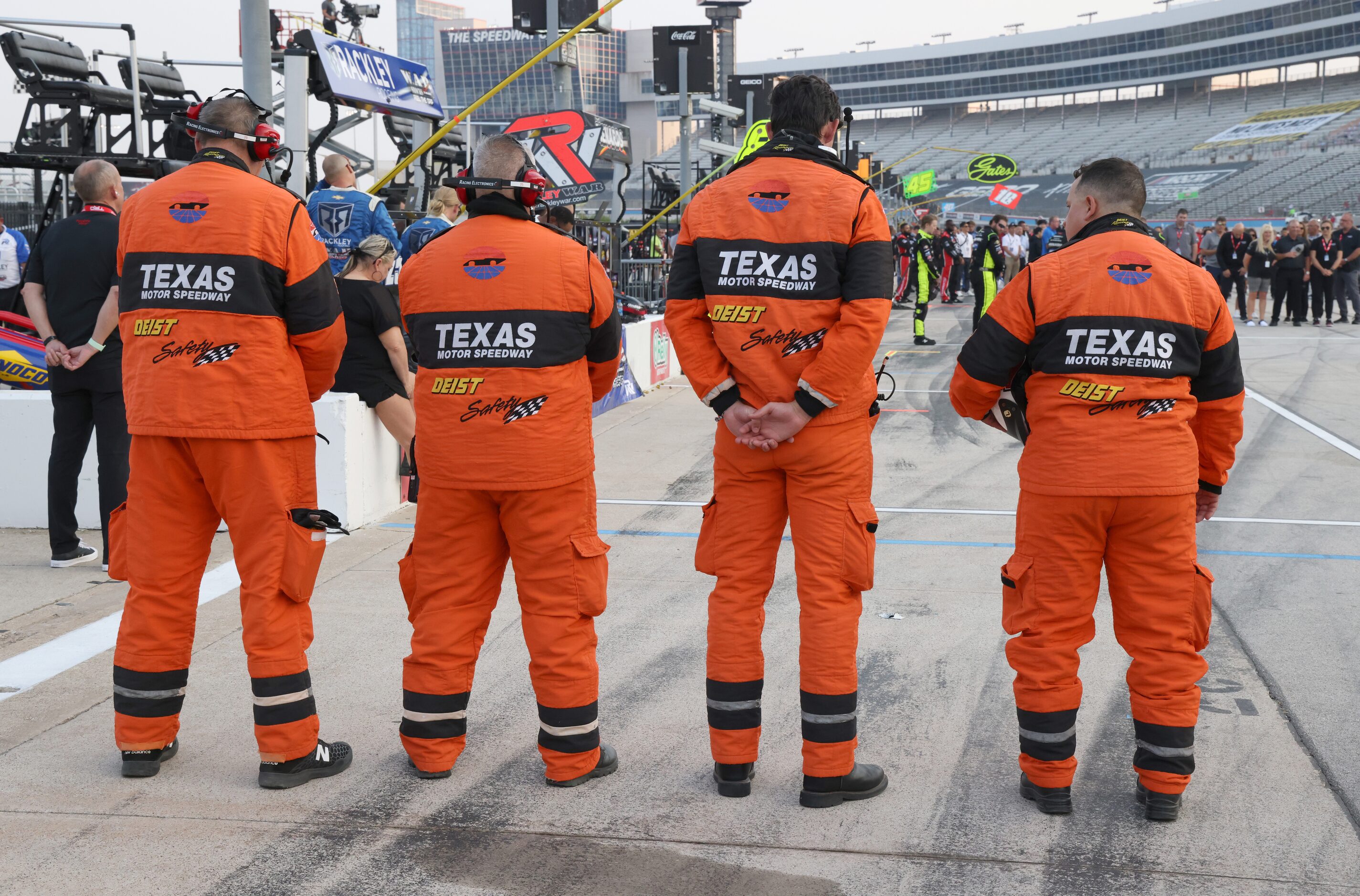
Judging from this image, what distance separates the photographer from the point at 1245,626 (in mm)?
4949

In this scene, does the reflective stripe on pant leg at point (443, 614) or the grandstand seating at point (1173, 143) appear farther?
the grandstand seating at point (1173, 143)

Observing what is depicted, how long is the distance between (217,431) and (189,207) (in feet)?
2.18

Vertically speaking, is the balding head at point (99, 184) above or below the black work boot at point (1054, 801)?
above

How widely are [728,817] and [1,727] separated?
2444 millimetres

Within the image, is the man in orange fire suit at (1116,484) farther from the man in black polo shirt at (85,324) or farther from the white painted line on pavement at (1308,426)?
the white painted line on pavement at (1308,426)

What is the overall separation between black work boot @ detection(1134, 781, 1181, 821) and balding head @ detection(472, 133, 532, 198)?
250cm

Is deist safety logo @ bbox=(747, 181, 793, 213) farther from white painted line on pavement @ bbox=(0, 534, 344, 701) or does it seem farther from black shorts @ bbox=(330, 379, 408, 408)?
black shorts @ bbox=(330, 379, 408, 408)

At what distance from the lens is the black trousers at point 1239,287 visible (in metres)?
21.2

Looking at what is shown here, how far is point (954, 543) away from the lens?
6.44m

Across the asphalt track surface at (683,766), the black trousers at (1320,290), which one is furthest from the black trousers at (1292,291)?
the asphalt track surface at (683,766)

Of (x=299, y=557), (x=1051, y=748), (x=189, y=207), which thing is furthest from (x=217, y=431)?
(x=1051, y=748)

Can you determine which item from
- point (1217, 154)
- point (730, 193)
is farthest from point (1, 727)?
point (1217, 154)

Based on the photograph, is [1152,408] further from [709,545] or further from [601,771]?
[601,771]

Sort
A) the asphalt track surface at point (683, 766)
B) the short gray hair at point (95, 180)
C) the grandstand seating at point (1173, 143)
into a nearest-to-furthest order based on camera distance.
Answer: the asphalt track surface at point (683, 766) < the short gray hair at point (95, 180) < the grandstand seating at point (1173, 143)
